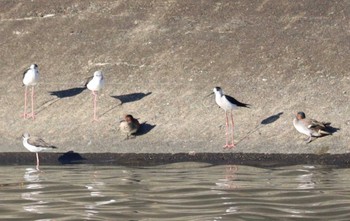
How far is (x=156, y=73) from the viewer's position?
25.2m

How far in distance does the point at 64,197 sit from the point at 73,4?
56.3 feet

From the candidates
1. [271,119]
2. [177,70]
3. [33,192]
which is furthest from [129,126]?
[33,192]

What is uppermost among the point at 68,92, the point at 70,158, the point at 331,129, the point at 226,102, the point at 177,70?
the point at 177,70

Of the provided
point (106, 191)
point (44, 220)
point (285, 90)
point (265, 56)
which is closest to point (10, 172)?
point (106, 191)

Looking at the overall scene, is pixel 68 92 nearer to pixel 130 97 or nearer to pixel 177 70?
pixel 130 97

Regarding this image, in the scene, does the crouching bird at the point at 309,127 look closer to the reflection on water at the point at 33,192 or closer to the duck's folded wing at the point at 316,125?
the duck's folded wing at the point at 316,125

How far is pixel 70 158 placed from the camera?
20.5 metres

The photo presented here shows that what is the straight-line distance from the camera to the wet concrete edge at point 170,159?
1898 cm

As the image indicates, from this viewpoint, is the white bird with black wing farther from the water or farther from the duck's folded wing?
the water

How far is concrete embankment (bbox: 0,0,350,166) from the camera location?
2130cm

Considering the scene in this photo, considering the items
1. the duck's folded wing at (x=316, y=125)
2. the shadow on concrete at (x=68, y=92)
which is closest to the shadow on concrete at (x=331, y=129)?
the duck's folded wing at (x=316, y=125)

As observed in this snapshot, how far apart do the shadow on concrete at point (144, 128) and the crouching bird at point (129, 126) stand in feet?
0.65

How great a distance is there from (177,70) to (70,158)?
560 centimetres

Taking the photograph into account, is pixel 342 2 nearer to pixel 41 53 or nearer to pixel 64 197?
pixel 41 53
